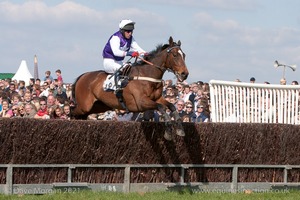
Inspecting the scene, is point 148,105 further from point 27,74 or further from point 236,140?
→ point 27,74

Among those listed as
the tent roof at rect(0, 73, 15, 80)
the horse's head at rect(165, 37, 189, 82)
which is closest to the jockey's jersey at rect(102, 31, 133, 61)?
the horse's head at rect(165, 37, 189, 82)

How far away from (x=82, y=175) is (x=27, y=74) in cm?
1437

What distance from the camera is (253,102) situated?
52.6ft

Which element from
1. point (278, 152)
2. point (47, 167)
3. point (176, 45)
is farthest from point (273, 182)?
point (47, 167)

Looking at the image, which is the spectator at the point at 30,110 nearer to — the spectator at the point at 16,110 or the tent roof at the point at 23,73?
the spectator at the point at 16,110

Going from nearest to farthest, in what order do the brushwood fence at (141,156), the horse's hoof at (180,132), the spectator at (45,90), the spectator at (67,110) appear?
the brushwood fence at (141,156) → the horse's hoof at (180,132) → the spectator at (67,110) → the spectator at (45,90)

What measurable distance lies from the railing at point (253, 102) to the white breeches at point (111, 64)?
2.33 meters

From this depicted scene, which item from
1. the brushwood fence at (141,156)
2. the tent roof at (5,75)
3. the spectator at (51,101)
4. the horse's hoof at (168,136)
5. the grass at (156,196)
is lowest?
the grass at (156,196)

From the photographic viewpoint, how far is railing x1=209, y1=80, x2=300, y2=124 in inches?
623

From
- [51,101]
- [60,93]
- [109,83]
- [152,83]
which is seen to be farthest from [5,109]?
[152,83]

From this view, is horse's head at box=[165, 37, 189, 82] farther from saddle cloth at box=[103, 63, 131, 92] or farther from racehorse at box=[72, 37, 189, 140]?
saddle cloth at box=[103, 63, 131, 92]

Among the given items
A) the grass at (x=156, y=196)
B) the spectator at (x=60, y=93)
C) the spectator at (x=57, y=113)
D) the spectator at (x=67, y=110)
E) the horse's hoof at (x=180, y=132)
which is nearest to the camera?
the grass at (x=156, y=196)

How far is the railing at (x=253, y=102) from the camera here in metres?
15.8

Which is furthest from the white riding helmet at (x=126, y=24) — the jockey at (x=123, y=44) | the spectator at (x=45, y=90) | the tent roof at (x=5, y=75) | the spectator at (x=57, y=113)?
the tent roof at (x=5, y=75)
